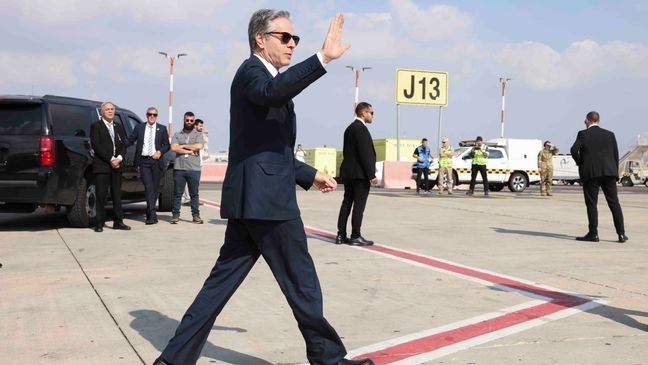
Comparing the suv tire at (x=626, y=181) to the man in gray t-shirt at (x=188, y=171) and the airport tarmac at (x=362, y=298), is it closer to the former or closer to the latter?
the airport tarmac at (x=362, y=298)

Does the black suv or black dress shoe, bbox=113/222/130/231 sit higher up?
the black suv

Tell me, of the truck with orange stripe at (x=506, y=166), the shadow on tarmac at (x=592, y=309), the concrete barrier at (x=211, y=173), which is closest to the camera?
the shadow on tarmac at (x=592, y=309)

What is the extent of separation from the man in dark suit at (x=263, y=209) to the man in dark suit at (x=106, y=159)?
6.40m

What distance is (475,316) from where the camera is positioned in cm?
490

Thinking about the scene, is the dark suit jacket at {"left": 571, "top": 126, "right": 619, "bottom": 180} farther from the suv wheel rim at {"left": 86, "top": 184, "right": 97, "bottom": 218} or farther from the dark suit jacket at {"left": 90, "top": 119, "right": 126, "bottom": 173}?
the suv wheel rim at {"left": 86, "top": 184, "right": 97, "bottom": 218}

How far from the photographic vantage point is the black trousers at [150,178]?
10.3 meters

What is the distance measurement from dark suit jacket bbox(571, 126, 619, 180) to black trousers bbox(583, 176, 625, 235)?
105mm

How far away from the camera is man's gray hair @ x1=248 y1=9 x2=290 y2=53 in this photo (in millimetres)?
3297

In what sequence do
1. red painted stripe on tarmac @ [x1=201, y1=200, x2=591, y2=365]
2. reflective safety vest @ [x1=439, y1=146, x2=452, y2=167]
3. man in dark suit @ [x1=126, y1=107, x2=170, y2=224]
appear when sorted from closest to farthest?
red painted stripe on tarmac @ [x1=201, y1=200, x2=591, y2=365]
man in dark suit @ [x1=126, y1=107, x2=170, y2=224]
reflective safety vest @ [x1=439, y1=146, x2=452, y2=167]

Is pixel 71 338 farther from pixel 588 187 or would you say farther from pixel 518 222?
pixel 518 222

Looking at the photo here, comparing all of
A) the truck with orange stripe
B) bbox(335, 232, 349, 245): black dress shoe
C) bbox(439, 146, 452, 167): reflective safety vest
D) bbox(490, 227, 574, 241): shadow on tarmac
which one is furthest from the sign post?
bbox(335, 232, 349, 245): black dress shoe

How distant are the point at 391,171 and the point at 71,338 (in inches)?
953

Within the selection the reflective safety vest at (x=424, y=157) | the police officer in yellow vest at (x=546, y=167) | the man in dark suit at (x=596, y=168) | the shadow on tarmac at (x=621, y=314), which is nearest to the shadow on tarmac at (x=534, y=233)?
the man in dark suit at (x=596, y=168)

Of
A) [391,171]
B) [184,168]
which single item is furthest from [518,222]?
[391,171]
